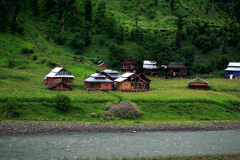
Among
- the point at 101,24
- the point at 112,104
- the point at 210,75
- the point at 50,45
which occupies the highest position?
the point at 101,24

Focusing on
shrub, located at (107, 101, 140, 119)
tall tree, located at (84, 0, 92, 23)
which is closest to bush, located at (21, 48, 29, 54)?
tall tree, located at (84, 0, 92, 23)

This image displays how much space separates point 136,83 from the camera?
6894cm

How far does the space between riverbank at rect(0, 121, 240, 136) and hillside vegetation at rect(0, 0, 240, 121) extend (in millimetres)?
3341

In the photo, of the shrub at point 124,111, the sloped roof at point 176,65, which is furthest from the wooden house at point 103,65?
the shrub at point 124,111

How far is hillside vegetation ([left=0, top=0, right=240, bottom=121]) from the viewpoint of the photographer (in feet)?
179

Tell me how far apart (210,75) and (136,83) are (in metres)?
37.6

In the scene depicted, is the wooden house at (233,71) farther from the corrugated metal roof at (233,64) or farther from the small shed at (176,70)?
the small shed at (176,70)

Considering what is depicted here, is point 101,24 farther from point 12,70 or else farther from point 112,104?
point 112,104

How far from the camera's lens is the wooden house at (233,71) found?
9156 cm

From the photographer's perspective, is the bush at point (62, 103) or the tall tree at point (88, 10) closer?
the bush at point (62, 103)

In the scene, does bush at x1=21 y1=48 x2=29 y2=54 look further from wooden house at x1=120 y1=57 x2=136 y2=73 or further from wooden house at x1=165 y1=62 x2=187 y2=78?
wooden house at x1=165 y1=62 x2=187 y2=78

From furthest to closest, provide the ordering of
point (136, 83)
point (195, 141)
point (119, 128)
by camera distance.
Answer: point (136, 83)
point (119, 128)
point (195, 141)

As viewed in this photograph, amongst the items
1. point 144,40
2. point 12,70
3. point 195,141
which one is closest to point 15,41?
point 12,70

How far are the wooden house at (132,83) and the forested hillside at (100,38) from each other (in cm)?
2440
